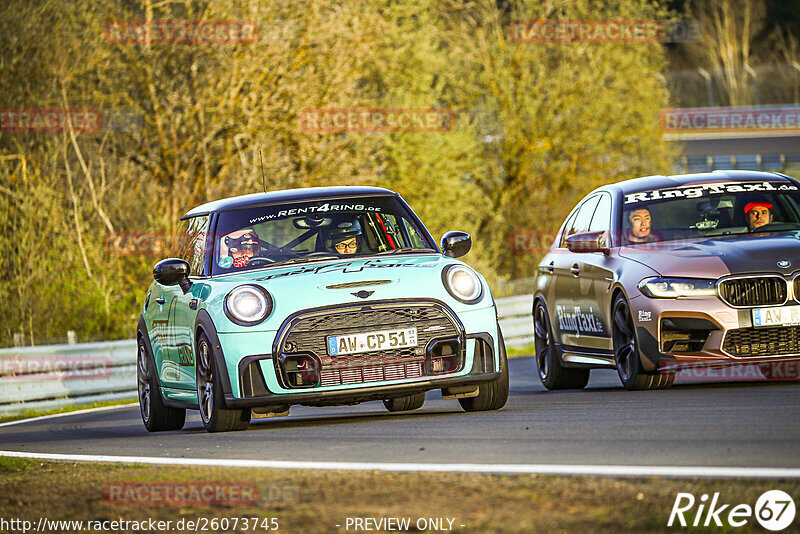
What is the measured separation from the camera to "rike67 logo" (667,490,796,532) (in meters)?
5.09

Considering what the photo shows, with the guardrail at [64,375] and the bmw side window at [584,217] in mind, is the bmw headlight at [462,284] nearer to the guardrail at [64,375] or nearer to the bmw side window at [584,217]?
the bmw side window at [584,217]

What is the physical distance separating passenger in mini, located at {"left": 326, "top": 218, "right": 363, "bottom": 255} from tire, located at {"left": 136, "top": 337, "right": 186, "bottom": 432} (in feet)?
6.13

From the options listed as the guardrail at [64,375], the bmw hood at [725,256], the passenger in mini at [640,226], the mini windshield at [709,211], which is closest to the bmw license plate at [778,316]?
the bmw hood at [725,256]

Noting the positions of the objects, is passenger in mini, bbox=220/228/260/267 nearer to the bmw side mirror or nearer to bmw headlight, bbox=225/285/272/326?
bmw headlight, bbox=225/285/272/326

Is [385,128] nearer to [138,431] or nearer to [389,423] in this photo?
[138,431]

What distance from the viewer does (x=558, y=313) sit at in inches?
498

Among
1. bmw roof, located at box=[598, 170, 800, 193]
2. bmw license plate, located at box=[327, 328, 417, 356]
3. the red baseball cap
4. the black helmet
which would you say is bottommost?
bmw license plate, located at box=[327, 328, 417, 356]

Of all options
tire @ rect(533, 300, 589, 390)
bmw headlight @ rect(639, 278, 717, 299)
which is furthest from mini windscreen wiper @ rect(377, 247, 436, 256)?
tire @ rect(533, 300, 589, 390)

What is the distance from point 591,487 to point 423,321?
132 inches

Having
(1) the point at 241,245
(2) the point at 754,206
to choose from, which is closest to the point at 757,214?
(2) the point at 754,206

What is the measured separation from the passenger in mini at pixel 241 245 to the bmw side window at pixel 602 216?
3.17 m

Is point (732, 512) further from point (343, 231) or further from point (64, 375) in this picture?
point (64, 375)

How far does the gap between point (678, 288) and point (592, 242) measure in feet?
4.02

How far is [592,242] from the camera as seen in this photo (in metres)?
11.5
